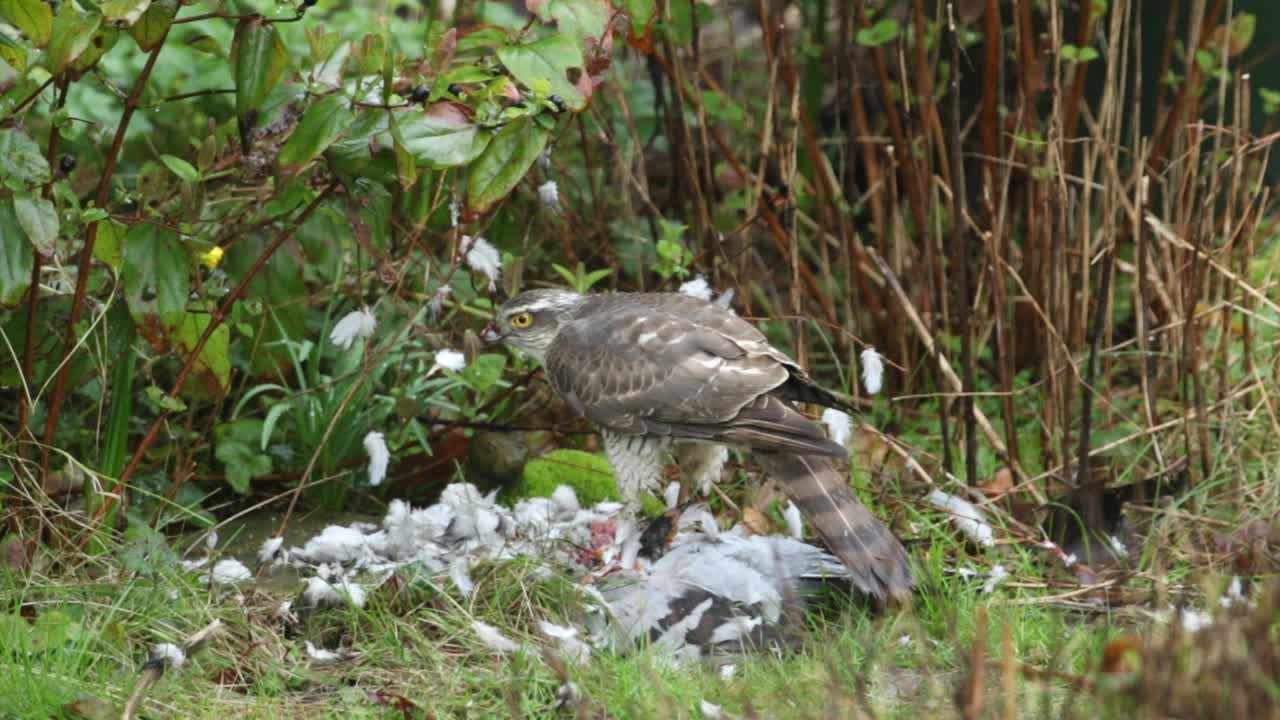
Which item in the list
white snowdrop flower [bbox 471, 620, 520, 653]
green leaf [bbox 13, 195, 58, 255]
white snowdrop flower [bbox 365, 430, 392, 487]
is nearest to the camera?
green leaf [bbox 13, 195, 58, 255]

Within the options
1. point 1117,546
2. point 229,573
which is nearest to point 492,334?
point 229,573

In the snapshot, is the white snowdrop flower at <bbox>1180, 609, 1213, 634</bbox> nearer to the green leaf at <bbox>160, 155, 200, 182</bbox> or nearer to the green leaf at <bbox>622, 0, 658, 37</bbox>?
the green leaf at <bbox>622, 0, 658, 37</bbox>

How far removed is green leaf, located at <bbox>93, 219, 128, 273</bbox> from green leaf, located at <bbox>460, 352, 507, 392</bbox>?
1077mm

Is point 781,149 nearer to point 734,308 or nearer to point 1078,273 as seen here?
point 734,308

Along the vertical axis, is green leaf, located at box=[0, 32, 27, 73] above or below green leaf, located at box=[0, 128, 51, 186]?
above

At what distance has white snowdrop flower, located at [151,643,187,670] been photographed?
11.6 ft

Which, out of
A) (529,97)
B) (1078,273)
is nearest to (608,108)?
(1078,273)

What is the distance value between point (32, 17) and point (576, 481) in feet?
7.30

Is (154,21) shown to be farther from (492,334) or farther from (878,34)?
(878,34)

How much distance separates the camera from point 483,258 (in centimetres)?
445

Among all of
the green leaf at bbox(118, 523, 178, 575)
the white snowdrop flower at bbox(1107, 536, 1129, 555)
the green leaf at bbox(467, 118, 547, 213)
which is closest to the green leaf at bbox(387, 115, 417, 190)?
the green leaf at bbox(467, 118, 547, 213)

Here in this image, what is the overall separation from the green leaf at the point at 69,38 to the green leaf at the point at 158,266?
511 mm

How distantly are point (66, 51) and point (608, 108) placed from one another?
2.81 m

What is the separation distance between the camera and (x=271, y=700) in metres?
3.52
